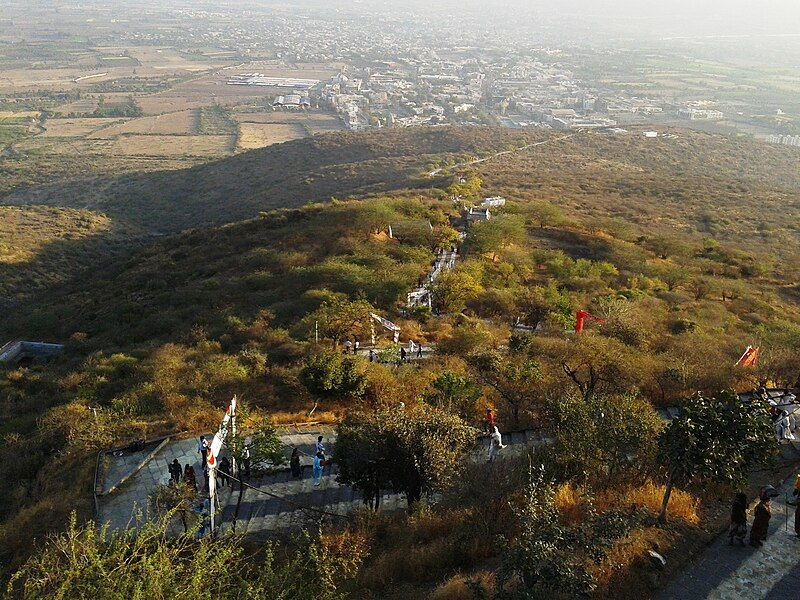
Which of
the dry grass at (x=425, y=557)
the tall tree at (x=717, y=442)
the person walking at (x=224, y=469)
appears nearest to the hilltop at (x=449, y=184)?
the person walking at (x=224, y=469)

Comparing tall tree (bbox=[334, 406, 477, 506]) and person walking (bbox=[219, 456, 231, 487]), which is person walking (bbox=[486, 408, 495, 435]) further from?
person walking (bbox=[219, 456, 231, 487])

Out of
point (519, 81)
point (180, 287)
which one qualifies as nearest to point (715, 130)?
point (519, 81)

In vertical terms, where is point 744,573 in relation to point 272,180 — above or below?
above

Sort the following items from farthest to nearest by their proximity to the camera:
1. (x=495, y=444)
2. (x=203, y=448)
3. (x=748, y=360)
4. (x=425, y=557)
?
(x=748, y=360), (x=495, y=444), (x=203, y=448), (x=425, y=557)

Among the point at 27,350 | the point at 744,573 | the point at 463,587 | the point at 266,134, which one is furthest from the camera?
the point at 266,134

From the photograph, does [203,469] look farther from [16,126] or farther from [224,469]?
[16,126]

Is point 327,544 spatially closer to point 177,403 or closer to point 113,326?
point 177,403

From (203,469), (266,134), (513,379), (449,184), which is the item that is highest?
(513,379)

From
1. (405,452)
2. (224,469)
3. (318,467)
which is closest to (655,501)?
(405,452)
